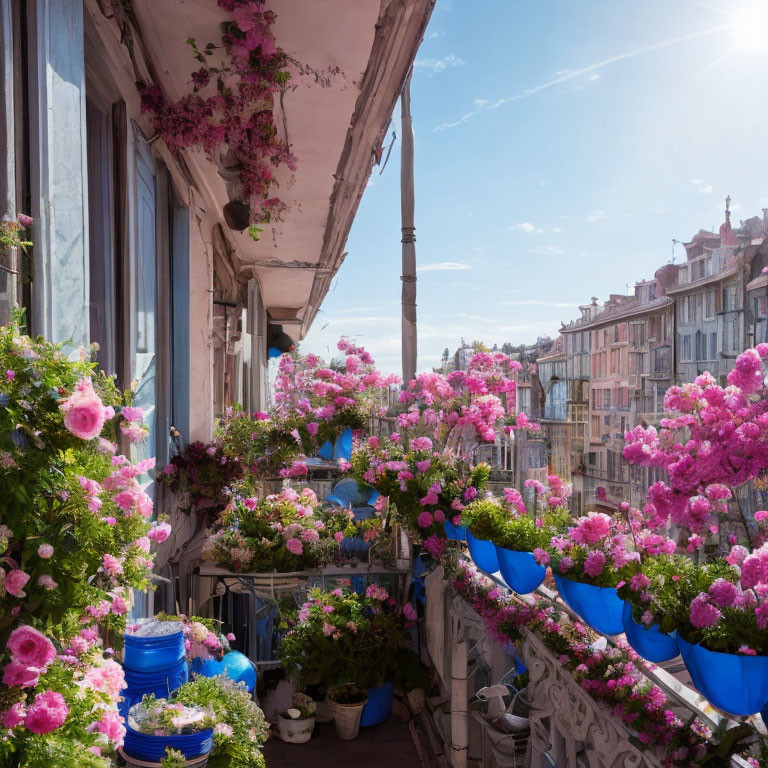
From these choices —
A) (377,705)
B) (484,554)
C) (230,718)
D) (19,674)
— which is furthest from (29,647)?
(377,705)

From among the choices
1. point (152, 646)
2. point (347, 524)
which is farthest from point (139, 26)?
point (347, 524)

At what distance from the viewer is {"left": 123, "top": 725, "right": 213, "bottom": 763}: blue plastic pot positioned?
1.92 m

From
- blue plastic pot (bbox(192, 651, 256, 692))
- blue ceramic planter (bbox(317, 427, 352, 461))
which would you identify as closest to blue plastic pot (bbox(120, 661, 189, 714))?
blue plastic pot (bbox(192, 651, 256, 692))

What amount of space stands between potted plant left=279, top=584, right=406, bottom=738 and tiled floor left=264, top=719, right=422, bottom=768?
0.09m

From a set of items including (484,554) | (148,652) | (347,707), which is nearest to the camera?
(148,652)

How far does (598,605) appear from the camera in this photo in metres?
1.86

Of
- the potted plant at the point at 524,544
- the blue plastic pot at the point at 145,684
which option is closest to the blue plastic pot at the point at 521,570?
the potted plant at the point at 524,544

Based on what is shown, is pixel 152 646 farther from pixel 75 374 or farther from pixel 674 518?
pixel 674 518

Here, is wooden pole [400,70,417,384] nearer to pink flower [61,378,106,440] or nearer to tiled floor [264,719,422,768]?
tiled floor [264,719,422,768]

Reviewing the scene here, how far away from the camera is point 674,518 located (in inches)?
71.4

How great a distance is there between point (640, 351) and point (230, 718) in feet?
18.5

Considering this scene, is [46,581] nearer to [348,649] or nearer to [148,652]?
[148,652]

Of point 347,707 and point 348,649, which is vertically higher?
point 348,649

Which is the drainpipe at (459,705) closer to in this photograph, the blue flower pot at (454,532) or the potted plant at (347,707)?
the blue flower pot at (454,532)
